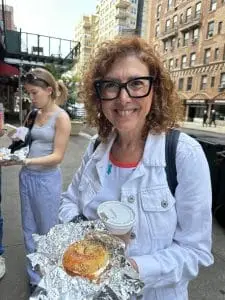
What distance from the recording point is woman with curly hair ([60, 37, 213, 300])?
1106 mm

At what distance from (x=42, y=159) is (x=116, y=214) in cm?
153

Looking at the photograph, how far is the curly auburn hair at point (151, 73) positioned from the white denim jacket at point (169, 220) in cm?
13

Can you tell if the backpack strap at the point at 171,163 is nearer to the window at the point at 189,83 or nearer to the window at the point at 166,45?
the window at the point at 189,83

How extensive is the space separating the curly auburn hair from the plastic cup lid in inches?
16.2

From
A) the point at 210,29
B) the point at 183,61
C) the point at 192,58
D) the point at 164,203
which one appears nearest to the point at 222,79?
the point at 192,58

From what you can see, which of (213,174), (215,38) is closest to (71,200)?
(213,174)

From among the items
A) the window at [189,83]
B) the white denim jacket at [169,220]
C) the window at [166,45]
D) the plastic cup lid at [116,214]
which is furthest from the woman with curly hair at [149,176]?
the window at [166,45]

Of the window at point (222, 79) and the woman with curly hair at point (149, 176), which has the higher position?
the window at point (222, 79)

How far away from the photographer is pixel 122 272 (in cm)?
89

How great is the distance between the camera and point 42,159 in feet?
7.91

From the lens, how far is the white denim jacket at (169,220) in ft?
3.60

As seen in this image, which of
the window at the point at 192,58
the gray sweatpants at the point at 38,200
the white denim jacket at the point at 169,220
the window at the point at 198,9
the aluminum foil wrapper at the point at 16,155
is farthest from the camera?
the window at the point at 192,58

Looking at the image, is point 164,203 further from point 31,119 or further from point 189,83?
point 189,83

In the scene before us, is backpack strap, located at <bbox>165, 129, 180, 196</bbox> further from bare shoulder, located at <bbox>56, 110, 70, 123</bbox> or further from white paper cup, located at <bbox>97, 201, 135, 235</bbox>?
bare shoulder, located at <bbox>56, 110, 70, 123</bbox>
